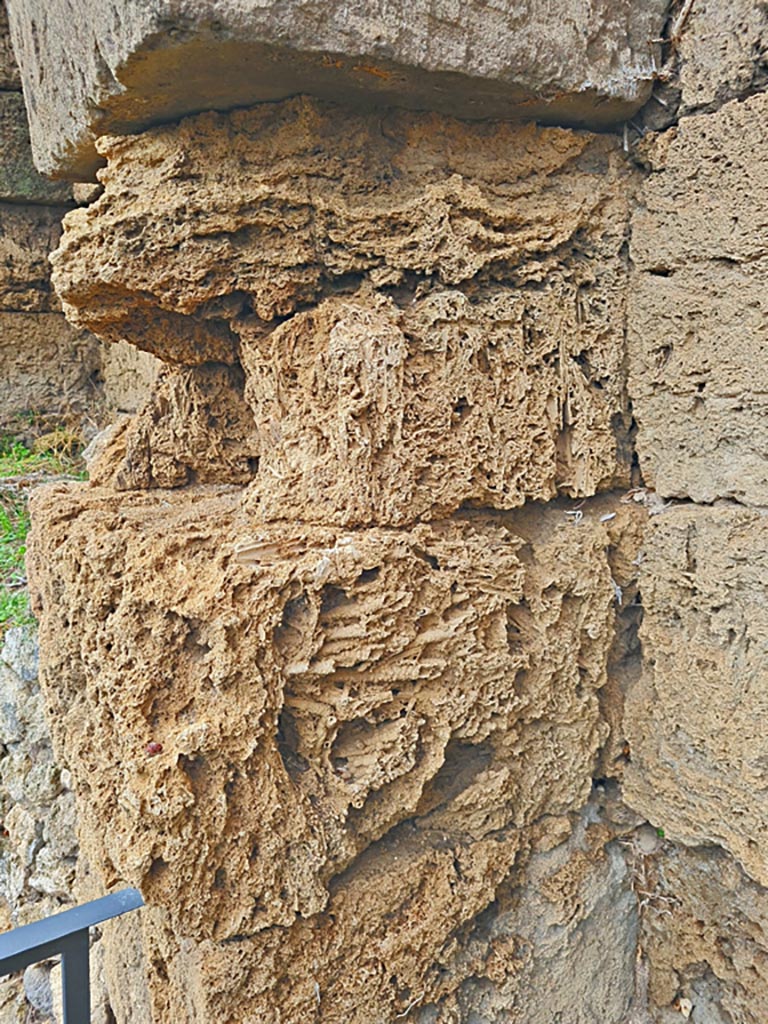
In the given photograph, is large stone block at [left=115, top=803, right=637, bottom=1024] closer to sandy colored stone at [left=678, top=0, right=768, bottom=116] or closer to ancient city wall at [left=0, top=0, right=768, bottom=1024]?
ancient city wall at [left=0, top=0, right=768, bottom=1024]

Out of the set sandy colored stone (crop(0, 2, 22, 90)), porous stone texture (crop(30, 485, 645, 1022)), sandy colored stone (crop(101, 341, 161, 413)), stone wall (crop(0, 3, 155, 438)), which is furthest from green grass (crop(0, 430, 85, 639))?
sandy colored stone (crop(0, 2, 22, 90))

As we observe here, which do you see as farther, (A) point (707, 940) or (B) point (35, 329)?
(B) point (35, 329)

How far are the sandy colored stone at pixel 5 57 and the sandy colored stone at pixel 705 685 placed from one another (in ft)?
12.1

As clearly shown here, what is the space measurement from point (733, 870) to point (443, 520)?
1.05 m

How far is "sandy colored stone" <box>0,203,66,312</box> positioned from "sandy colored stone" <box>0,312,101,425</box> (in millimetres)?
123

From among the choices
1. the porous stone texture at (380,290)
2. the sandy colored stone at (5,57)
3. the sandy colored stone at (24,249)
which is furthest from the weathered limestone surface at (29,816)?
the sandy colored stone at (5,57)

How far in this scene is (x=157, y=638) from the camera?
138 centimetres

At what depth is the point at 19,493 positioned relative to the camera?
3797 mm

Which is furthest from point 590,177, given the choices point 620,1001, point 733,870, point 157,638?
point 620,1001

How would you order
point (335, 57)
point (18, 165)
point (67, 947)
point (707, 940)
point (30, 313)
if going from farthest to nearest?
1. point (30, 313)
2. point (18, 165)
3. point (707, 940)
4. point (335, 57)
5. point (67, 947)

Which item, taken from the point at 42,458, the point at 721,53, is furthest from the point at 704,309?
the point at 42,458

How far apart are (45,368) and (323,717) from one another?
3471 millimetres

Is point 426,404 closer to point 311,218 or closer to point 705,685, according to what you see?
point 311,218

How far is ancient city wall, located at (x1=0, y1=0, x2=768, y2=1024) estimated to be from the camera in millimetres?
1376
